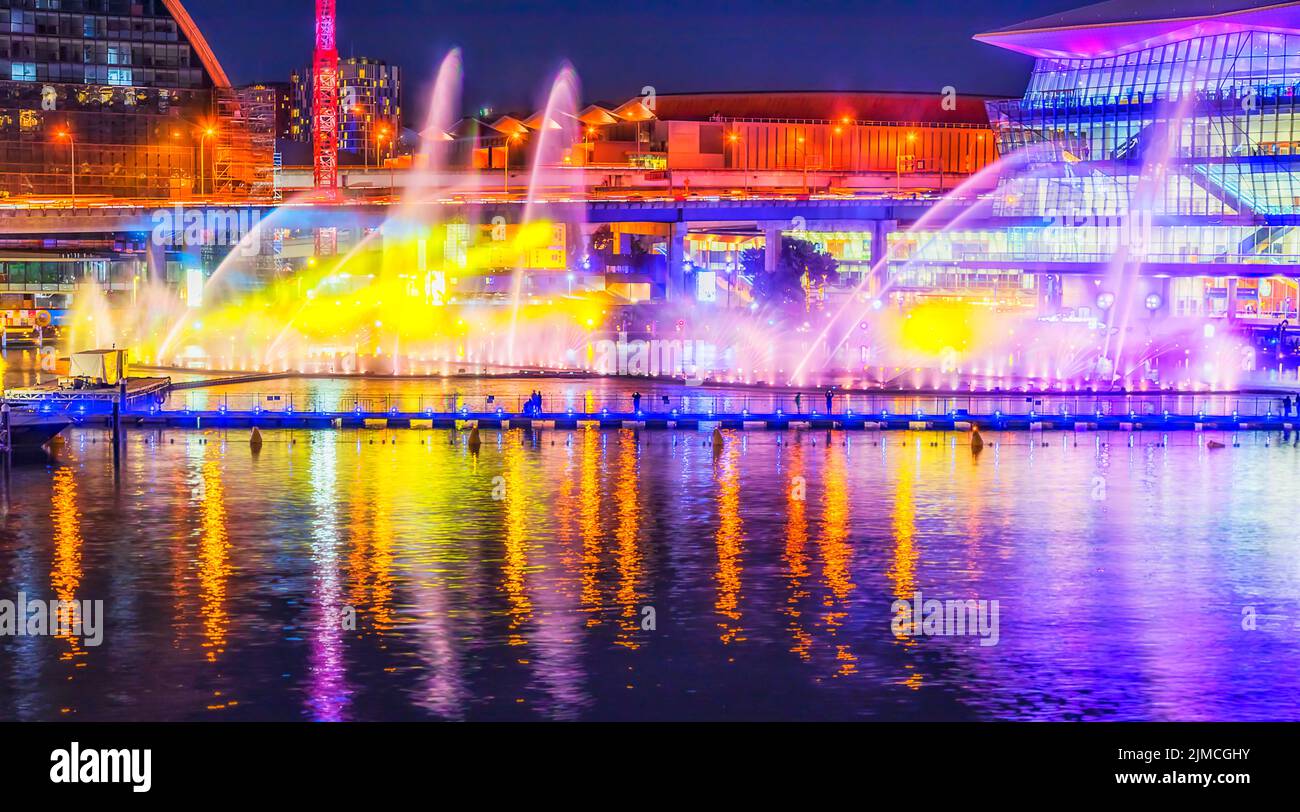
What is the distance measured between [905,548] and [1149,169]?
96.4 m

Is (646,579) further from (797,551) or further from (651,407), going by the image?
(651,407)

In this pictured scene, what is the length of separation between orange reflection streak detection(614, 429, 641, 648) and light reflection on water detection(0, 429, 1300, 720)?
0.50 feet

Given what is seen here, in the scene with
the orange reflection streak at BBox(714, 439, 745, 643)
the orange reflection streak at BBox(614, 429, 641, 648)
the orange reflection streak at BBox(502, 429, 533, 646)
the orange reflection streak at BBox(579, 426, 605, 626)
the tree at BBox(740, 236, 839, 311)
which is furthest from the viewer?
the tree at BBox(740, 236, 839, 311)

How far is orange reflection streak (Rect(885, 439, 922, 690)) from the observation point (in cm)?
3516

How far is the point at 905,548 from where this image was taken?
4588 centimetres

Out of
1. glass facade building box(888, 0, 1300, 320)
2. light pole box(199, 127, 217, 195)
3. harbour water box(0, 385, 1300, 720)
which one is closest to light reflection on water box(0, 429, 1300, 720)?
harbour water box(0, 385, 1300, 720)

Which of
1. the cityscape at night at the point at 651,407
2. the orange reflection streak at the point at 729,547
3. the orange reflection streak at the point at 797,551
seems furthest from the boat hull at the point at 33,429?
the orange reflection streak at the point at 797,551

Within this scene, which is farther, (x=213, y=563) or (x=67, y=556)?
(x=67, y=556)

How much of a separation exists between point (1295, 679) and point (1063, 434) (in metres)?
41.1

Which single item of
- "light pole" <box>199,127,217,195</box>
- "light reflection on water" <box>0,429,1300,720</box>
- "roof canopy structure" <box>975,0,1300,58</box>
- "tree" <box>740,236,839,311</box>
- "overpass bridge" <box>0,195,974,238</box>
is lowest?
"light reflection on water" <box>0,429,1300,720</box>

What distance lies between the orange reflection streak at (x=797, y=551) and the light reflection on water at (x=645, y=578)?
6.3 inches

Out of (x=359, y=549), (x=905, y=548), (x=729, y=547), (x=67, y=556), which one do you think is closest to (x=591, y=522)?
(x=729, y=547)

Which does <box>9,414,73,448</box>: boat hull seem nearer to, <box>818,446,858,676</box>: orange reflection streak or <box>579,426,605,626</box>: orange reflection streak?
<box>579,426,605,626</box>: orange reflection streak
